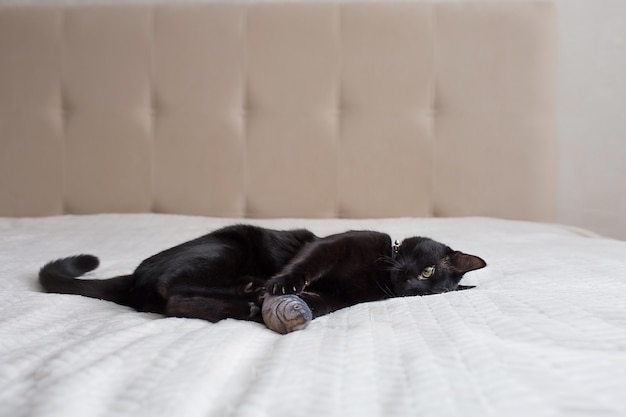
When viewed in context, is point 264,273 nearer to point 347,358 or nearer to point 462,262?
point 462,262

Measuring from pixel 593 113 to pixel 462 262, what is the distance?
120cm

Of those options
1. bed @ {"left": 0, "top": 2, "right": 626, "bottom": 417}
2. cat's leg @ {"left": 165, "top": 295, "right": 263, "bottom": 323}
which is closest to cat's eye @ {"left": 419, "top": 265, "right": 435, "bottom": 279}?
cat's leg @ {"left": 165, "top": 295, "right": 263, "bottom": 323}

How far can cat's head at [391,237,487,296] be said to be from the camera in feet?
3.62

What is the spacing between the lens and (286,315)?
30.9 inches

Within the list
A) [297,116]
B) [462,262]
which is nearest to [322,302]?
[462,262]

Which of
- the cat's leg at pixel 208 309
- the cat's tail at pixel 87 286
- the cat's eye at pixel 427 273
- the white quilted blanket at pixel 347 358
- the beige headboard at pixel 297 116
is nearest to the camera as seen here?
the white quilted blanket at pixel 347 358

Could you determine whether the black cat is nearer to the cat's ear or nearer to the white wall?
the cat's ear

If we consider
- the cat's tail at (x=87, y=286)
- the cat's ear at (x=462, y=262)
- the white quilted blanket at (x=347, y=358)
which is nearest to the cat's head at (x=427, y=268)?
the cat's ear at (x=462, y=262)

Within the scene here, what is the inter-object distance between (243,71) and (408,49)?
56 cm

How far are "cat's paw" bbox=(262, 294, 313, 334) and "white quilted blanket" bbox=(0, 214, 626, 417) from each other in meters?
0.02

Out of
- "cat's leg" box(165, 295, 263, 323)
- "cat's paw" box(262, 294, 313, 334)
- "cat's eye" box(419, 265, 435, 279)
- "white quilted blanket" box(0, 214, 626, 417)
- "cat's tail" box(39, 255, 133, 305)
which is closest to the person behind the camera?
"white quilted blanket" box(0, 214, 626, 417)

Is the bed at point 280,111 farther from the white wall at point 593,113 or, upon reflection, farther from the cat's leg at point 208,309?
the cat's leg at point 208,309

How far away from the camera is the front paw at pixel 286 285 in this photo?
942 millimetres

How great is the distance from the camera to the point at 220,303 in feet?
3.02
